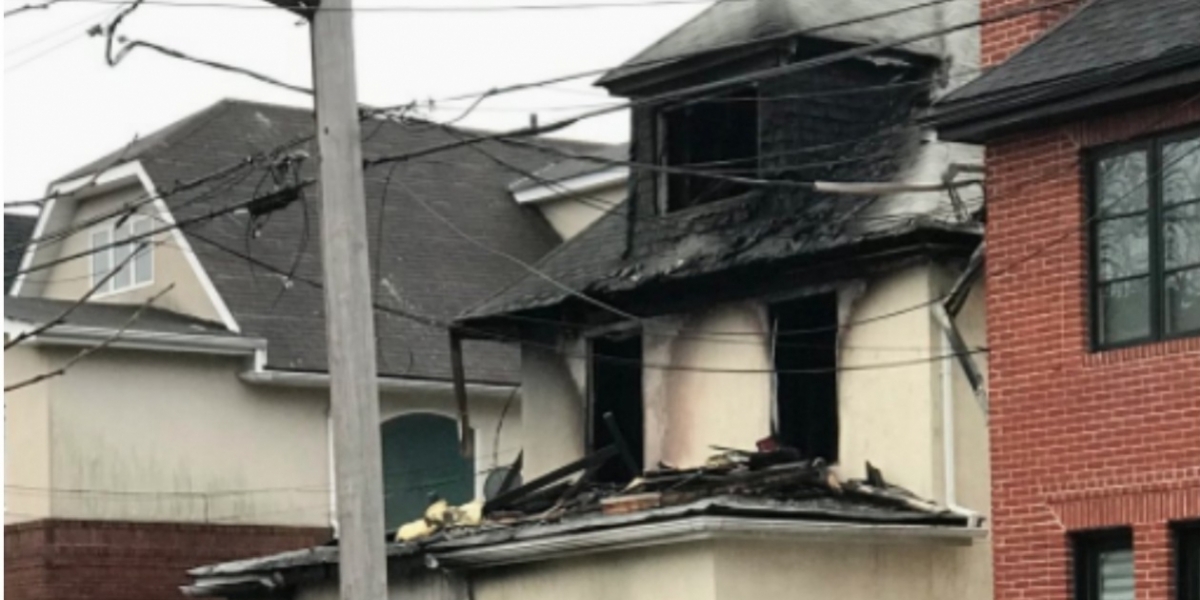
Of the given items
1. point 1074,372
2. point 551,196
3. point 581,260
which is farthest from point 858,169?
point 551,196

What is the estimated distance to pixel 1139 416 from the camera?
21188mm

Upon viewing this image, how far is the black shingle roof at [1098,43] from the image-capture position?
68.9 feet

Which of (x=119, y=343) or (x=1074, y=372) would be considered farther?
(x=119, y=343)

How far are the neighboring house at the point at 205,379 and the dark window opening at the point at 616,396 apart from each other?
606 cm

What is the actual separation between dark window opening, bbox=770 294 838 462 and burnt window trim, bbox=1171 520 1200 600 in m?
5.56

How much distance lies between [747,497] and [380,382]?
1342 centimetres

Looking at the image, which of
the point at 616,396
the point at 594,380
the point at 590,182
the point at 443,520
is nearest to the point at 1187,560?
the point at 443,520

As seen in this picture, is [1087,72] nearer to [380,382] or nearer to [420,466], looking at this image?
[380,382]

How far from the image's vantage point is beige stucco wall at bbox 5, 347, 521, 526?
3509 centimetres

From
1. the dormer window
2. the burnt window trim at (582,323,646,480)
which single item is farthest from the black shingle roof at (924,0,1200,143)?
the dormer window

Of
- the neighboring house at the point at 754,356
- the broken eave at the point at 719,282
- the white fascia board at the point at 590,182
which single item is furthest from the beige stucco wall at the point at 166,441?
the broken eave at the point at 719,282

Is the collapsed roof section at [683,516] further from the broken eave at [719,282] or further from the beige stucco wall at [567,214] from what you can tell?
the beige stucco wall at [567,214]

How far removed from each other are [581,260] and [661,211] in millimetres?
1086

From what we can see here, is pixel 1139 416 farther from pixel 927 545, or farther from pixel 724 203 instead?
pixel 724 203
